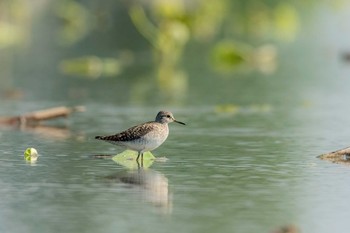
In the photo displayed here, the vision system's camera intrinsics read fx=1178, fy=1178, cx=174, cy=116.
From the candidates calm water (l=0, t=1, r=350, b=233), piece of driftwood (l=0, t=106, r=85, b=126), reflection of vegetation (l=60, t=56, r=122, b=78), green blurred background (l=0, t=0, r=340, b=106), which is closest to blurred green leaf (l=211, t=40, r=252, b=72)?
green blurred background (l=0, t=0, r=340, b=106)

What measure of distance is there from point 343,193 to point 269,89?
12.1 metres

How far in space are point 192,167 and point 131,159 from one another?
1053mm

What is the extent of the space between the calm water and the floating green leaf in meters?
0.13

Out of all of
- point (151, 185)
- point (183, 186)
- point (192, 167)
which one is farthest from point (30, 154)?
point (183, 186)

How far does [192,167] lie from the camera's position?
12867mm

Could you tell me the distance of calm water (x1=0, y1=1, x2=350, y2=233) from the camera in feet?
32.5

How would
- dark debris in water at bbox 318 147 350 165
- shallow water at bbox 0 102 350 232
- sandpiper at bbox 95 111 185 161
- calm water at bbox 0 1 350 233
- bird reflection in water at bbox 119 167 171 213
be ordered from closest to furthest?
shallow water at bbox 0 102 350 232 < calm water at bbox 0 1 350 233 < bird reflection in water at bbox 119 167 171 213 < sandpiper at bbox 95 111 185 161 < dark debris in water at bbox 318 147 350 165

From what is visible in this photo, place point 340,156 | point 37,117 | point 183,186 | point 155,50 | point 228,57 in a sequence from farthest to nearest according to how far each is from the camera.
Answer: point 155,50
point 228,57
point 37,117
point 340,156
point 183,186

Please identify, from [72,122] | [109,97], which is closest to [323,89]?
[109,97]

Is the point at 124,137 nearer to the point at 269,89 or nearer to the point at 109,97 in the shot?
the point at 109,97

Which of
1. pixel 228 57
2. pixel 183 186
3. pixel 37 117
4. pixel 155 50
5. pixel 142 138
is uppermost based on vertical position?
pixel 155 50

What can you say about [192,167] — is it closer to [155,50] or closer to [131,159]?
[131,159]

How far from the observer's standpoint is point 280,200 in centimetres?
1087

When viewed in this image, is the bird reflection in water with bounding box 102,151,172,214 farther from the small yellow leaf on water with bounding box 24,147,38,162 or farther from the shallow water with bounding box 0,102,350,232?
the small yellow leaf on water with bounding box 24,147,38,162
